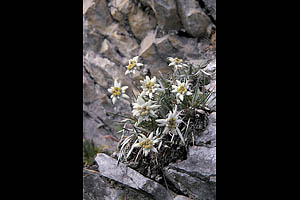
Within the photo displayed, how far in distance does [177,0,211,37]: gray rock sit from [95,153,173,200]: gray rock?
1.50 meters

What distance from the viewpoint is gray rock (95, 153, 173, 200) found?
1.77m

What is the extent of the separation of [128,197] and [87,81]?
1897 millimetres

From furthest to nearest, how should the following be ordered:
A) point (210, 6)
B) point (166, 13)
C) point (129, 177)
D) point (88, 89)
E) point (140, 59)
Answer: point (88, 89) < point (140, 59) < point (166, 13) < point (210, 6) < point (129, 177)

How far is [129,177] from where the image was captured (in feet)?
6.14

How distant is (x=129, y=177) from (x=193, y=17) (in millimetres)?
1623

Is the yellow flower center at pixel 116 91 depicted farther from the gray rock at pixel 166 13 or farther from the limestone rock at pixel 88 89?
the limestone rock at pixel 88 89

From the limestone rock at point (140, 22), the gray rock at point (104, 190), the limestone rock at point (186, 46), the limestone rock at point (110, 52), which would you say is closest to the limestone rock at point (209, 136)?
the gray rock at point (104, 190)

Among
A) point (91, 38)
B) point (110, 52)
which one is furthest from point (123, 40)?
point (91, 38)

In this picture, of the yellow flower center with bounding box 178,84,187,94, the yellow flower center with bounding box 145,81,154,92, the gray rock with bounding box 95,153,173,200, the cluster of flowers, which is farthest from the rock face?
the yellow flower center with bounding box 145,81,154,92

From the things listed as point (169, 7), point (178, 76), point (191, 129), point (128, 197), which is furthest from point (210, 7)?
point (128, 197)

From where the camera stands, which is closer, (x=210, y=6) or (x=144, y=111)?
(x=144, y=111)

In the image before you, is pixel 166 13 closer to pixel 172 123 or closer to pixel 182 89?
pixel 182 89

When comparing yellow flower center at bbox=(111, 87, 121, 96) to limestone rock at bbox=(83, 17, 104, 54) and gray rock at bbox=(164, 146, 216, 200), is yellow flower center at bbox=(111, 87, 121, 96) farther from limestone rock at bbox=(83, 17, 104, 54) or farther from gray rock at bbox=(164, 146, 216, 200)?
limestone rock at bbox=(83, 17, 104, 54)

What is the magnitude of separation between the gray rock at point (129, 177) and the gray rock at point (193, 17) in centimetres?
150
